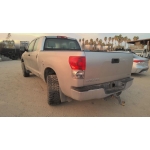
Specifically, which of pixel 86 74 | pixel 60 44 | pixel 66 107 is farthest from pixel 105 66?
pixel 60 44

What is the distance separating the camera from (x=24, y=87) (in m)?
4.34

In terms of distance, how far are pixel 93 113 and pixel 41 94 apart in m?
1.84

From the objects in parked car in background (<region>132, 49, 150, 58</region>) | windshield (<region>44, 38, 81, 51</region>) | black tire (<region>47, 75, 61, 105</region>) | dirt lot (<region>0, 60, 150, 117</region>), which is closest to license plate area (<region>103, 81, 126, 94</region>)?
dirt lot (<region>0, 60, 150, 117</region>)

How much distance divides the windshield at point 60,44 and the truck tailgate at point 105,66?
1950 millimetres

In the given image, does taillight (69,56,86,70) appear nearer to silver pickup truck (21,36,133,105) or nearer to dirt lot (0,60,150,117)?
silver pickup truck (21,36,133,105)

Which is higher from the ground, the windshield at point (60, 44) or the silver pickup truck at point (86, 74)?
the windshield at point (60, 44)

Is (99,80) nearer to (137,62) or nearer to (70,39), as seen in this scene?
(70,39)

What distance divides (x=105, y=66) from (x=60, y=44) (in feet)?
6.98

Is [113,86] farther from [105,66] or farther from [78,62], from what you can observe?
[78,62]

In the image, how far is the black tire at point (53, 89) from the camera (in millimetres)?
2793

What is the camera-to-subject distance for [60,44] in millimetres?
3971

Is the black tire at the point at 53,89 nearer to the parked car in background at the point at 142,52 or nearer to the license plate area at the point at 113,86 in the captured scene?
the license plate area at the point at 113,86

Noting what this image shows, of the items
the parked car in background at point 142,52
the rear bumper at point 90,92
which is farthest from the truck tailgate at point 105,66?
the parked car in background at point 142,52

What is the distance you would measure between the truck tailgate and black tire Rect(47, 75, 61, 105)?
88cm
